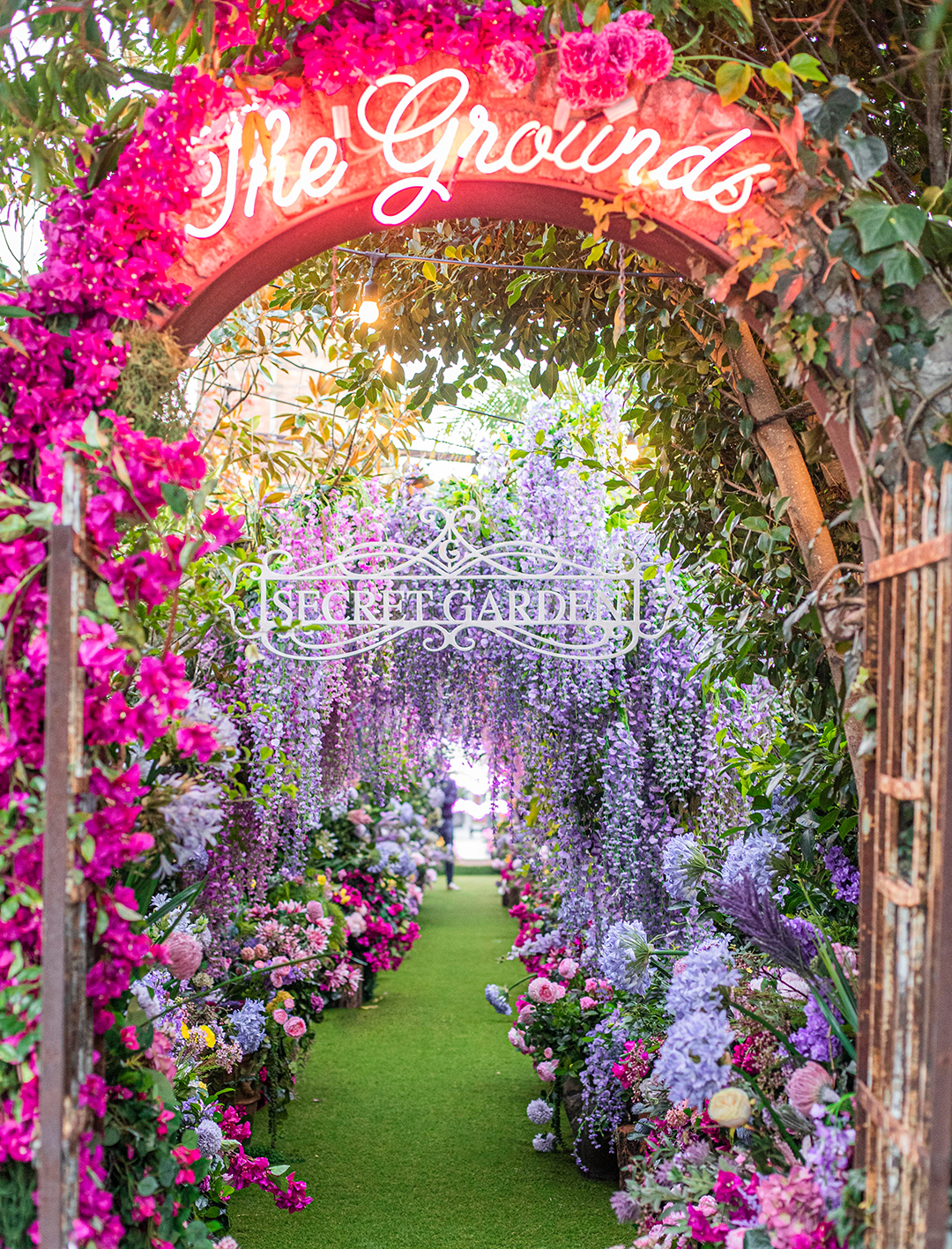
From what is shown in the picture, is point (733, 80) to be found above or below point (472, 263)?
below

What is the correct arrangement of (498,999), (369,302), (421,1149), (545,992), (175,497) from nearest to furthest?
(175,497) < (369,302) < (545,992) < (421,1149) < (498,999)

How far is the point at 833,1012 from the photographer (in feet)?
5.61

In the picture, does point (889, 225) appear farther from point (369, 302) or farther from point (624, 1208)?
point (624, 1208)

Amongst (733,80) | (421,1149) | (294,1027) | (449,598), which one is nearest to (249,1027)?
(294,1027)

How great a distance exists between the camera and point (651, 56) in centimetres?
153

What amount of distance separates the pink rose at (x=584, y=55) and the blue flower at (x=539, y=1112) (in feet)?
12.3

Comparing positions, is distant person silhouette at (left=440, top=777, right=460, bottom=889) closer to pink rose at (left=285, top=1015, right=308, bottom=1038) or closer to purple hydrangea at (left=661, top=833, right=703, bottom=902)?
pink rose at (left=285, top=1015, right=308, bottom=1038)

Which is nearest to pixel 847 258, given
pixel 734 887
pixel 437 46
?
pixel 437 46

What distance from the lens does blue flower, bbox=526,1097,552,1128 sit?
13.0ft

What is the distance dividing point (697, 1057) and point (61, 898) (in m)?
1.12

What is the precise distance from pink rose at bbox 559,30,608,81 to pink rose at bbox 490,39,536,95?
53 mm

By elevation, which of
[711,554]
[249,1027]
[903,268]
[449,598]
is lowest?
[249,1027]

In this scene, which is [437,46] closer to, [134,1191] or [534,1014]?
[134,1191]

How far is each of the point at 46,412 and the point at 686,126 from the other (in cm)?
112
